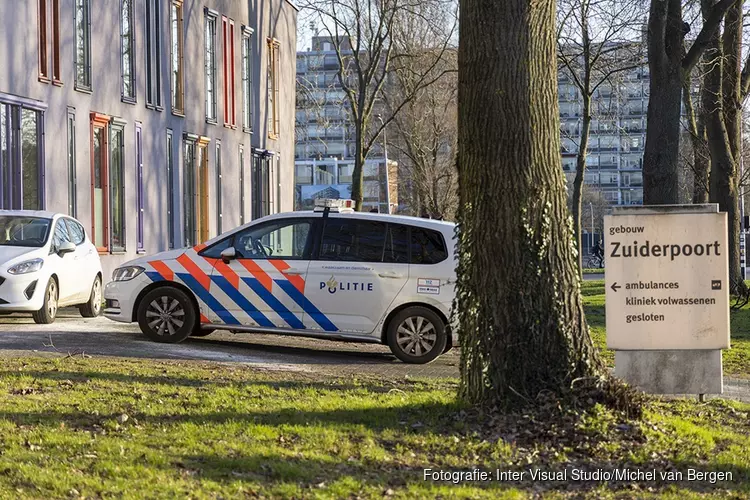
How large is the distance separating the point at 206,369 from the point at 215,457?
174 inches

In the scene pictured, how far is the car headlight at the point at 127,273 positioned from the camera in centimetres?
1438

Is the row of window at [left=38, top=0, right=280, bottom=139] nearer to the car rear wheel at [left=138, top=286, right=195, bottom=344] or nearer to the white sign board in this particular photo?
the car rear wheel at [left=138, top=286, right=195, bottom=344]

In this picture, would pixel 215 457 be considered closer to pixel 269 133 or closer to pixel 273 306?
pixel 273 306

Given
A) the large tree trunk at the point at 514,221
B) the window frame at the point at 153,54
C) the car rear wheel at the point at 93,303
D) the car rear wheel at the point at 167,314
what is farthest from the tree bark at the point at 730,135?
the large tree trunk at the point at 514,221

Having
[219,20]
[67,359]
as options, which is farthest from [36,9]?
[67,359]

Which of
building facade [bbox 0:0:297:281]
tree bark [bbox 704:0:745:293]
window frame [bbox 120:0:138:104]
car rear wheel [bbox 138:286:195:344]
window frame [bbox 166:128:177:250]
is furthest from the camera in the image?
window frame [bbox 166:128:177:250]

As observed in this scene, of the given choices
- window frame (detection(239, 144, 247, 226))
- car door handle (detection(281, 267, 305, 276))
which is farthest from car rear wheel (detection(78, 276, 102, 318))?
window frame (detection(239, 144, 247, 226))

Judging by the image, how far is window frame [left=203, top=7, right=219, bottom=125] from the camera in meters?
33.6

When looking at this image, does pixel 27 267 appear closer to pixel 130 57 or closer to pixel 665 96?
pixel 665 96

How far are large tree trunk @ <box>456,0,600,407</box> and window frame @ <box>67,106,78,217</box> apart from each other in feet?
57.0

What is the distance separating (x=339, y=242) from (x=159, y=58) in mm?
17200

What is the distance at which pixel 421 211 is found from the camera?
53.7 meters

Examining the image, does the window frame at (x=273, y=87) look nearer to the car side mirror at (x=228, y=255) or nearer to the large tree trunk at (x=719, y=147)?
the large tree trunk at (x=719, y=147)

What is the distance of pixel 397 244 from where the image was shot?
45.8 ft
